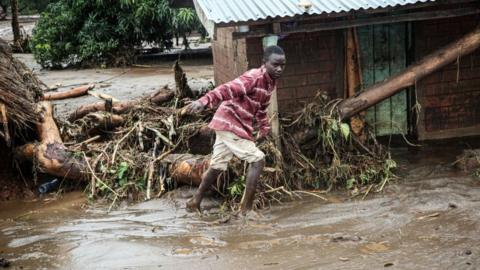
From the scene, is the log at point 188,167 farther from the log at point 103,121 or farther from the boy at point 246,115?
the log at point 103,121

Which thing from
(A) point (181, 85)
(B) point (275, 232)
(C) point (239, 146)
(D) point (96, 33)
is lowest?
(B) point (275, 232)

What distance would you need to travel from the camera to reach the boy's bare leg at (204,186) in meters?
6.25

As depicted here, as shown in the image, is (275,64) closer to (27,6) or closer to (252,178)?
(252,178)

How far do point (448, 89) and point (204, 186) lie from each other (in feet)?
14.0

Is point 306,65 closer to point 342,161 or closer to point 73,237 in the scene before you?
point 342,161

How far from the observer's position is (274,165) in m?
6.95

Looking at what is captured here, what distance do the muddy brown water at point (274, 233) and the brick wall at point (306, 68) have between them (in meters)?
1.71

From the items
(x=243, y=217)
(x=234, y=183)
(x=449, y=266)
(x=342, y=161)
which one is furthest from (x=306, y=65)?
(x=449, y=266)

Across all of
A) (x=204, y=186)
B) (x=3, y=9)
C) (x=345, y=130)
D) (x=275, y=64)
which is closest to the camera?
(x=275, y=64)

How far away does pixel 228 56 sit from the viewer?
9320mm

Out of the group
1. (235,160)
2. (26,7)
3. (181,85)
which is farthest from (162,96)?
(26,7)

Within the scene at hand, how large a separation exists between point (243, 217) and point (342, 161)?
5.86 feet

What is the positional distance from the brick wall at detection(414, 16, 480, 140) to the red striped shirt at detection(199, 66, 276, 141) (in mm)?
3450

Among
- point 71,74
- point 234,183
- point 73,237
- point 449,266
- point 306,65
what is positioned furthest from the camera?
point 71,74
